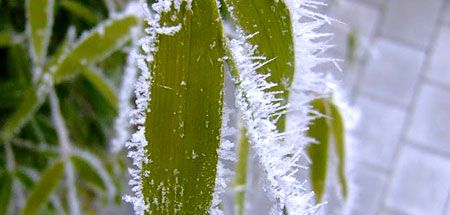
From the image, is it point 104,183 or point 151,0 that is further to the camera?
point 104,183

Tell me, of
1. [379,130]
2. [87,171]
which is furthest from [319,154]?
[379,130]

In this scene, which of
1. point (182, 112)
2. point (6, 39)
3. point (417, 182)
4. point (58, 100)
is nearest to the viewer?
point (182, 112)

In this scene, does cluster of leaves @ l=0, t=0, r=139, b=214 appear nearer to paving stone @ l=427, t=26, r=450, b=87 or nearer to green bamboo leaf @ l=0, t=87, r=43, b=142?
green bamboo leaf @ l=0, t=87, r=43, b=142

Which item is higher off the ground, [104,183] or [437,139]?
[437,139]

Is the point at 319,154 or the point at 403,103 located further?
the point at 403,103

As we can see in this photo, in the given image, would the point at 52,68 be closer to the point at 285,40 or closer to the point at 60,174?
the point at 60,174

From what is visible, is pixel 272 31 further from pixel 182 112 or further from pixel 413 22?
pixel 413 22

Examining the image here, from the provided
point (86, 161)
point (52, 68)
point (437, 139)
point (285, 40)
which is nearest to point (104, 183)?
point (86, 161)
